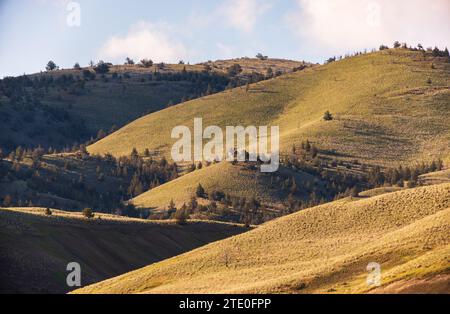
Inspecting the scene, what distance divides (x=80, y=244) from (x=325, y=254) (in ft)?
100

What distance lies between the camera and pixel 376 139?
183 metres

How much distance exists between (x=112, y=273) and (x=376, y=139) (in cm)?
9409

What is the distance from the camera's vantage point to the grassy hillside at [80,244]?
281 ft

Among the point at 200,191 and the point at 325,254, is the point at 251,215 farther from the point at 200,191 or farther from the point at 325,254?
the point at 325,254

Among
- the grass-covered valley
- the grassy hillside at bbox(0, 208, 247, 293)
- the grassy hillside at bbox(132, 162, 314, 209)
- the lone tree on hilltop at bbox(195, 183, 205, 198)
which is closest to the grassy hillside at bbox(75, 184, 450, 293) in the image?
the grass-covered valley

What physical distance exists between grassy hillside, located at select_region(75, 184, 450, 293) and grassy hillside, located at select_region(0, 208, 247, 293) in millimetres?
9284

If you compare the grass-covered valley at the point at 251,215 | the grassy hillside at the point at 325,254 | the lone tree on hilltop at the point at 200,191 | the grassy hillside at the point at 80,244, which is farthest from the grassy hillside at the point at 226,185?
the grassy hillside at the point at 325,254

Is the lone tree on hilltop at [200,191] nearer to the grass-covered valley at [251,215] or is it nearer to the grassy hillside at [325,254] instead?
the grass-covered valley at [251,215]

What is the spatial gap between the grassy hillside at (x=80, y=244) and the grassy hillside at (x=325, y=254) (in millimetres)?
9284

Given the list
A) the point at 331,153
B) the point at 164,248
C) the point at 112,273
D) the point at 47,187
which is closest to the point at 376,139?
the point at 331,153

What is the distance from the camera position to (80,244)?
99.4 meters

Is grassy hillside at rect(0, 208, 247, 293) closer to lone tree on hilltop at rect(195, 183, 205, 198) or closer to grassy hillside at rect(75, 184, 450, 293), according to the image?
grassy hillside at rect(75, 184, 450, 293)

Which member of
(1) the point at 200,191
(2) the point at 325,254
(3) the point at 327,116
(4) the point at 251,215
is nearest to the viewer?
(2) the point at 325,254

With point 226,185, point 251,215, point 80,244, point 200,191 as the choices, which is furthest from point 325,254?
point 226,185
